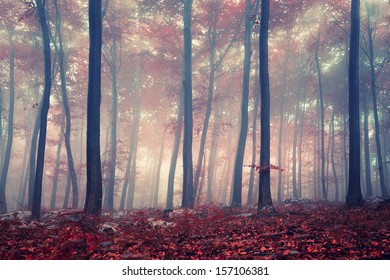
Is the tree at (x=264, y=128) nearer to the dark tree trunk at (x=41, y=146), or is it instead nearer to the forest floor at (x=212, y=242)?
the forest floor at (x=212, y=242)

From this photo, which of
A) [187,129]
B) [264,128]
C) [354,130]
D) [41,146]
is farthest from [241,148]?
[41,146]

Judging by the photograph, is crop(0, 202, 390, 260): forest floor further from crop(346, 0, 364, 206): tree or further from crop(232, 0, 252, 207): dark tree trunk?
crop(232, 0, 252, 207): dark tree trunk

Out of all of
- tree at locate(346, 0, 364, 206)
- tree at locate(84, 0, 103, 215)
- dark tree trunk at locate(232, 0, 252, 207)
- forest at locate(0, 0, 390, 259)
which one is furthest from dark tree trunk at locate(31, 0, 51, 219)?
tree at locate(346, 0, 364, 206)

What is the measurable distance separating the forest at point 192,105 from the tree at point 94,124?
0.04m

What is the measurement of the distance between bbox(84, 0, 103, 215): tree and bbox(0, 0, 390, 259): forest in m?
0.04

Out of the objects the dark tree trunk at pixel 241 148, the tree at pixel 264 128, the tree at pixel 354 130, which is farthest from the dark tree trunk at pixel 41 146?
the tree at pixel 354 130

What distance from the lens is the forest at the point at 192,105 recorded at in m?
5.45

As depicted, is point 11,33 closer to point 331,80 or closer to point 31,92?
point 31,92

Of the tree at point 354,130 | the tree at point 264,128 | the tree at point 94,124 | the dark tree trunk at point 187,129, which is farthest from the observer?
the dark tree trunk at point 187,129

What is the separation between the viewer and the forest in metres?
5.45
